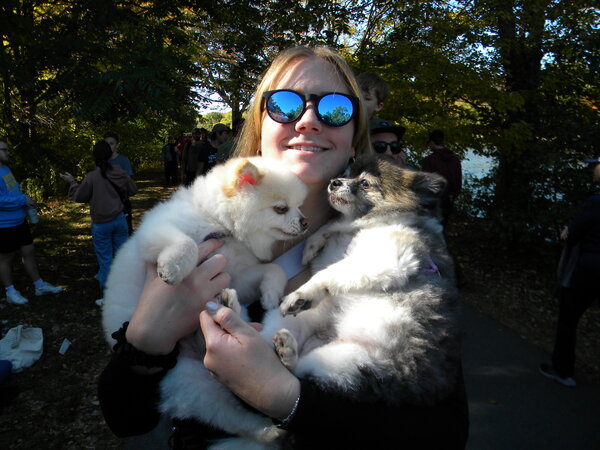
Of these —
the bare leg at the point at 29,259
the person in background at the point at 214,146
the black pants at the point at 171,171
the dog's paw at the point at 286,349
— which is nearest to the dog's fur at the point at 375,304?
the dog's paw at the point at 286,349

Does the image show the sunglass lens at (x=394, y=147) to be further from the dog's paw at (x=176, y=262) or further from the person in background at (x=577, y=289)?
the dog's paw at (x=176, y=262)

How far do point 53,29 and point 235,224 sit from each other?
468 centimetres

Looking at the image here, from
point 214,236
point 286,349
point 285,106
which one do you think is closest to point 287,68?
point 285,106

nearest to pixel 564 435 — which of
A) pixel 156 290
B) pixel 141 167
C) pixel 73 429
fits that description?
pixel 156 290

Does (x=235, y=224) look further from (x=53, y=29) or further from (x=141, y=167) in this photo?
(x=141, y=167)

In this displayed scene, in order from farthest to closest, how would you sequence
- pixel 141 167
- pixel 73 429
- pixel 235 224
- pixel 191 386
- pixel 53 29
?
1. pixel 141 167
2. pixel 53 29
3. pixel 73 429
4. pixel 235 224
5. pixel 191 386

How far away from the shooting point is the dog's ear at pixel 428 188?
284 centimetres

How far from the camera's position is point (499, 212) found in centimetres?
912

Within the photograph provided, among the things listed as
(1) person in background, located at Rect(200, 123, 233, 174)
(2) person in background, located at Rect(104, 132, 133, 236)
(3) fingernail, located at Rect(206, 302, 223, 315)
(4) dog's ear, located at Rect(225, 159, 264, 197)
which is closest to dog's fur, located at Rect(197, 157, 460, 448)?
(3) fingernail, located at Rect(206, 302, 223, 315)

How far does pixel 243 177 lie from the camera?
7.70 ft

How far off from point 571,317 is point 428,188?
13.4ft

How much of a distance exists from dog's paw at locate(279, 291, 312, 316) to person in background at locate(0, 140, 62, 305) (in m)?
6.43

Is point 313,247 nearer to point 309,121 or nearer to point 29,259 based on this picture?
point 309,121

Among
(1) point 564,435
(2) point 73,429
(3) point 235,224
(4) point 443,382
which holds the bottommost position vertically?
(2) point 73,429
